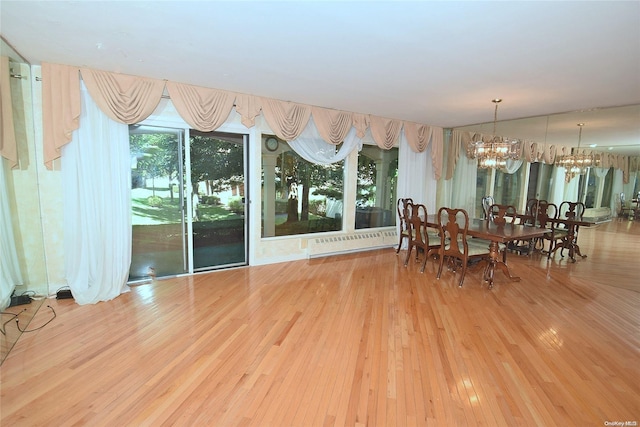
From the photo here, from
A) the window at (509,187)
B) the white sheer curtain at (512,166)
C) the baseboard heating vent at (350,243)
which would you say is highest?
the white sheer curtain at (512,166)

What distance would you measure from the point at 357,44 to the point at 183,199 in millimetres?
2878

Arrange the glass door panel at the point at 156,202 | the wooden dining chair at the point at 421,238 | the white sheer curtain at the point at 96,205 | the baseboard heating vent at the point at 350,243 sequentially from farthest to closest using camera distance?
the baseboard heating vent at the point at 350,243 → the wooden dining chair at the point at 421,238 → the glass door panel at the point at 156,202 → the white sheer curtain at the point at 96,205

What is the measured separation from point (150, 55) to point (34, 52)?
3.44 feet

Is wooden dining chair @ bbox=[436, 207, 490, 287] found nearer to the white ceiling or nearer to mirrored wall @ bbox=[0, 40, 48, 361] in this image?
the white ceiling

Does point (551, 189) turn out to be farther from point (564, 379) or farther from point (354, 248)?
point (564, 379)

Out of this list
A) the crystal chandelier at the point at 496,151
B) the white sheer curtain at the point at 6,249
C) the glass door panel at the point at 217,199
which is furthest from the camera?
the glass door panel at the point at 217,199

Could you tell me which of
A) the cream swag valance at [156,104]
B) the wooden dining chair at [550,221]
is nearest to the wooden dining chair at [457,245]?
the wooden dining chair at [550,221]

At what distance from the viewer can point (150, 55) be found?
2.78 metres

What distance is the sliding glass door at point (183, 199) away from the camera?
12.4 feet

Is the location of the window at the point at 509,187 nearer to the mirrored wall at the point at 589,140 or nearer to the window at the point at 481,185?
the mirrored wall at the point at 589,140

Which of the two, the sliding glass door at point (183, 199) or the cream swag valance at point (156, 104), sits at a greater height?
the cream swag valance at point (156, 104)

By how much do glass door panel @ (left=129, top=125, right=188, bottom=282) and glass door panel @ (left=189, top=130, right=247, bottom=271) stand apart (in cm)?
21

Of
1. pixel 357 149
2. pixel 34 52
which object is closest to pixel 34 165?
pixel 34 52

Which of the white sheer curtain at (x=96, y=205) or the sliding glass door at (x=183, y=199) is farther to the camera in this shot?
the sliding glass door at (x=183, y=199)
